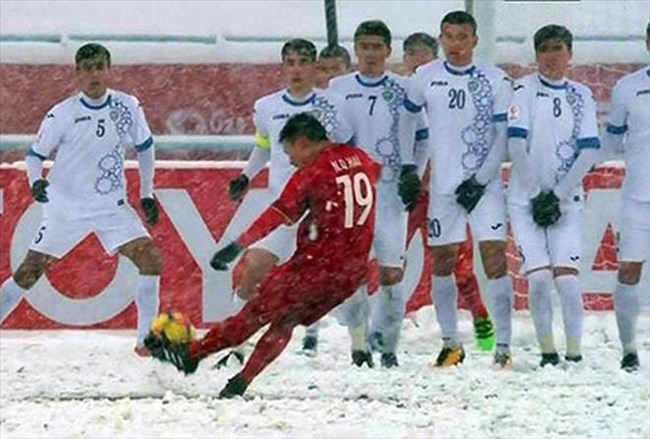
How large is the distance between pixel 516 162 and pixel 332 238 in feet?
6.22

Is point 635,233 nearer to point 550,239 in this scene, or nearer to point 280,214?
point 550,239

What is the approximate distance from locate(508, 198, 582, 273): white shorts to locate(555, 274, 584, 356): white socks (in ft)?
0.28

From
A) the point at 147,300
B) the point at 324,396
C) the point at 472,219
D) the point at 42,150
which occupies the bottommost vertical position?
the point at 324,396

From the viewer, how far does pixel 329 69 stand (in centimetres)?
1165

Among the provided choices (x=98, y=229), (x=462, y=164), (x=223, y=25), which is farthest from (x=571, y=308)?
(x=223, y=25)

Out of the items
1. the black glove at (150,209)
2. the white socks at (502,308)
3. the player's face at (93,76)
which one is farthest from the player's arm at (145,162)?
the white socks at (502,308)

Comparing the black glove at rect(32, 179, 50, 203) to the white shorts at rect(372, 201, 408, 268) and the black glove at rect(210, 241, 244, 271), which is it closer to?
the white shorts at rect(372, 201, 408, 268)

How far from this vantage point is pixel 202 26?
20.0m

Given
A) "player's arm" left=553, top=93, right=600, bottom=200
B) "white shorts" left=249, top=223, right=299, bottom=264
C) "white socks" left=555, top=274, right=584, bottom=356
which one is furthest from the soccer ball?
"player's arm" left=553, top=93, right=600, bottom=200

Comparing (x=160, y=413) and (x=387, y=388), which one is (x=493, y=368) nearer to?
(x=387, y=388)

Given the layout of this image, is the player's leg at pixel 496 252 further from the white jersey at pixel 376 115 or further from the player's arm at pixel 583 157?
the white jersey at pixel 376 115

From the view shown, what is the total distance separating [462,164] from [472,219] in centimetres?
29

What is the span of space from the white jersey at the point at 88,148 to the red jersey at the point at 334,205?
7.27 ft

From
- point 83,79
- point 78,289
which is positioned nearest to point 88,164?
point 83,79
